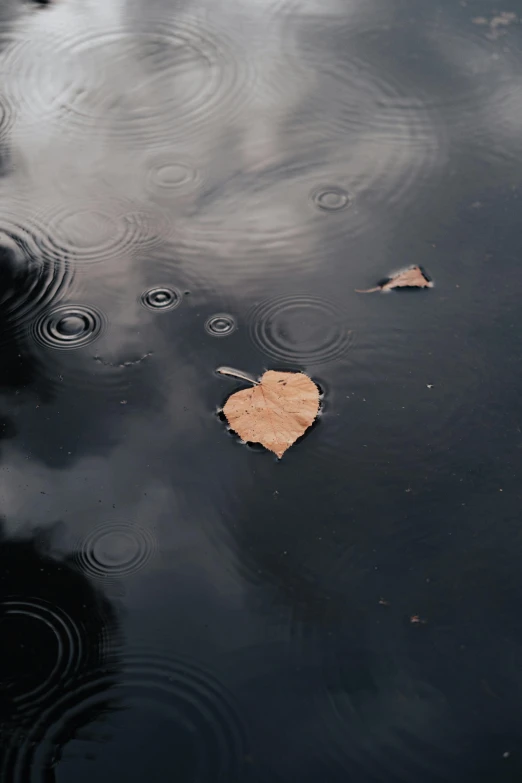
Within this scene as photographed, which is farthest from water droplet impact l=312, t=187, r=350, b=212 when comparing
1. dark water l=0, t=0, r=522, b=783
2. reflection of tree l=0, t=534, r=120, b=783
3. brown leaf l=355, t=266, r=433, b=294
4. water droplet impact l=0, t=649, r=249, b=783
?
water droplet impact l=0, t=649, r=249, b=783

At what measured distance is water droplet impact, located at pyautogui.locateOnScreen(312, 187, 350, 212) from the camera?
2.16m

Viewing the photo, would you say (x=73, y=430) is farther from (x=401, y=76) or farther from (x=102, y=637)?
(x=401, y=76)

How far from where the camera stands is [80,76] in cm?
256

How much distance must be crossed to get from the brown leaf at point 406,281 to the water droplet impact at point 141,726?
0.96m

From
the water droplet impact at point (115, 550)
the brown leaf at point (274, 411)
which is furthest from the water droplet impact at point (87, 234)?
the water droplet impact at point (115, 550)

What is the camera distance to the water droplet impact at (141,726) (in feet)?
4.31

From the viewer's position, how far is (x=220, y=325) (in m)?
1.88

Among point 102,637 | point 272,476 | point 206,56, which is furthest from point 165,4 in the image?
point 102,637

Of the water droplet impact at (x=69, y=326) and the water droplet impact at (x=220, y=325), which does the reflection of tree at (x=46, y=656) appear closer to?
the water droplet impact at (x=69, y=326)

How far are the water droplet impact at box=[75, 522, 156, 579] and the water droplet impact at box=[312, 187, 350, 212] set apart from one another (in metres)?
1.03

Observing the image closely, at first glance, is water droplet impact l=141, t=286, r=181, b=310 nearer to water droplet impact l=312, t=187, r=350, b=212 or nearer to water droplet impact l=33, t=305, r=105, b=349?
water droplet impact l=33, t=305, r=105, b=349

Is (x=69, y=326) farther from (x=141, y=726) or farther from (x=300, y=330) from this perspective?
(x=141, y=726)

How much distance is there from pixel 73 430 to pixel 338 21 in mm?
1774

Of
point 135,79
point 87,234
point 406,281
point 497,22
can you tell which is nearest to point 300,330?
point 406,281
